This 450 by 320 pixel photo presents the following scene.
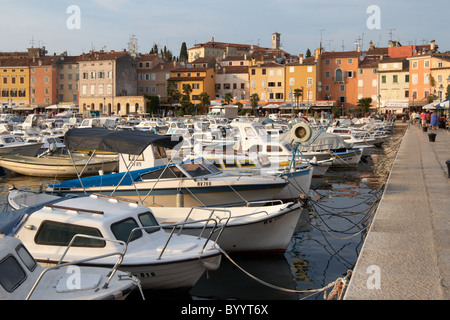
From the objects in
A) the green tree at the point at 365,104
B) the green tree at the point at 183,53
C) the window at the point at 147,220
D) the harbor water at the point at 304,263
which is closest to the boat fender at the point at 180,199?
the harbor water at the point at 304,263

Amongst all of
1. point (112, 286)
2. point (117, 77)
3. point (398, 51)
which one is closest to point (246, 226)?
point (112, 286)

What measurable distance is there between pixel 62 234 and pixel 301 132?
1188cm

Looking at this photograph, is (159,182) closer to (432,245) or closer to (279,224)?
(279,224)

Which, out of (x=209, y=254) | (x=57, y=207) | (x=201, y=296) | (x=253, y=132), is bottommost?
(x=201, y=296)

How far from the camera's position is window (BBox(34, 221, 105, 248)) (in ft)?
33.5

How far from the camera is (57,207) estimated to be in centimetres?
1086

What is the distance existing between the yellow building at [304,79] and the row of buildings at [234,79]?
18 centimetres

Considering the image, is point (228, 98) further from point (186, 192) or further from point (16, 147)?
point (186, 192)

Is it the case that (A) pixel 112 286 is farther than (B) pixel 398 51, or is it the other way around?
(B) pixel 398 51

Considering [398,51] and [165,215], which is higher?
[398,51]

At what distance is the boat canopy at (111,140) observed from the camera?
14.4 meters

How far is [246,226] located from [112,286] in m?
5.39

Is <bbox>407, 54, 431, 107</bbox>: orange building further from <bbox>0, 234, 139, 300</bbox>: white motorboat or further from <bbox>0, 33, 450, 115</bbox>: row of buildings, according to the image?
<bbox>0, 234, 139, 300</bbox>: white motorboat

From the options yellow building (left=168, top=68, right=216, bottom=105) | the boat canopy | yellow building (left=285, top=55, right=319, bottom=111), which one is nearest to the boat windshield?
the boat canopy
